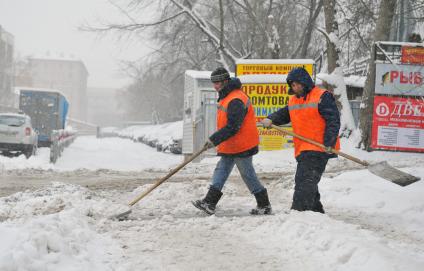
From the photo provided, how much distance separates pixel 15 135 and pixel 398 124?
39.8ft

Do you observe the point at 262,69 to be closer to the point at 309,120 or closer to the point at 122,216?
the point at 309,120

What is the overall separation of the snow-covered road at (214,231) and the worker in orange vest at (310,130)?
30cm

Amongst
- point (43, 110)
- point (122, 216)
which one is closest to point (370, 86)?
point (122, 216)

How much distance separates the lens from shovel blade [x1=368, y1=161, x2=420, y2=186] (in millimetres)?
5633

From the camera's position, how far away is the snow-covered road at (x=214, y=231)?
12.2 feet

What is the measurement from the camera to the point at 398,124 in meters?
13.1

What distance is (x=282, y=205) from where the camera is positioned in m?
7.18

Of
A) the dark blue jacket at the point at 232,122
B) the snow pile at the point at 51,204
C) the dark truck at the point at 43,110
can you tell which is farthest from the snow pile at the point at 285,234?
the dark truck at the point at 43,110

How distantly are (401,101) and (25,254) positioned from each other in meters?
11.6

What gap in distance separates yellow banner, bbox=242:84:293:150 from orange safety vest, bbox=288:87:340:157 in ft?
29.8

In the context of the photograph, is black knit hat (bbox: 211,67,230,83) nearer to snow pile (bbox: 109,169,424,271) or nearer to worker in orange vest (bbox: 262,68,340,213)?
worker in orange vest (bbox: 262,68,340,213)

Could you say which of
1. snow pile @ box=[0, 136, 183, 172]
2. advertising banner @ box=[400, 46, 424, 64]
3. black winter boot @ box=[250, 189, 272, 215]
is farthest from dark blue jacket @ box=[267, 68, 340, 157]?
snow pile @ box=[0, 136, 183, 172]

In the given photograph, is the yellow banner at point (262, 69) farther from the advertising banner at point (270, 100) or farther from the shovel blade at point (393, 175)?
the shovel blade at point (393, 175)

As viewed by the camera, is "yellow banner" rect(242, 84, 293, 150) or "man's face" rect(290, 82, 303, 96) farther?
"yellow banner" rect(242, 84, 293, 150)
